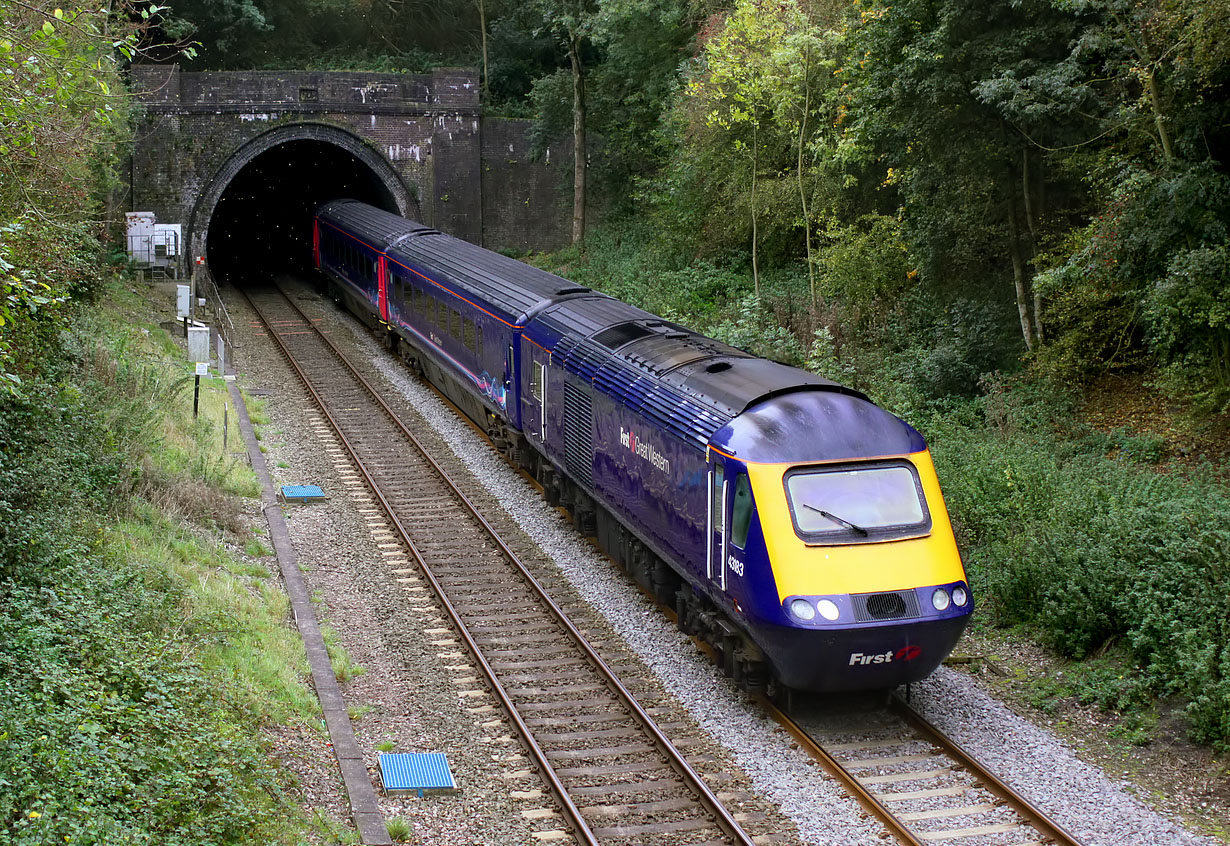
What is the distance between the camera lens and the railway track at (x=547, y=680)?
8.55 m

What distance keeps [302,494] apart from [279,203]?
29912mm

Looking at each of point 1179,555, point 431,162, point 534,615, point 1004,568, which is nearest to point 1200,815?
point 1179,555

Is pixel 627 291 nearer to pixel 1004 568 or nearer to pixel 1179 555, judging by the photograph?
pixel 1004 568

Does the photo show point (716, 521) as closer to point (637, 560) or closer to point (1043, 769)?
point (637, 560)

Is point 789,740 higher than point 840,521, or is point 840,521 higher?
point 840,521

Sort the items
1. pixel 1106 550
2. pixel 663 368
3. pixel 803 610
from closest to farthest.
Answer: pixel 803 610, pixel 1106 550, pixel 663 368

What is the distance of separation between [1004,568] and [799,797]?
451 cm

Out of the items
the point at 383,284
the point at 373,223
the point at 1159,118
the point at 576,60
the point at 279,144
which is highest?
the point at 576,60

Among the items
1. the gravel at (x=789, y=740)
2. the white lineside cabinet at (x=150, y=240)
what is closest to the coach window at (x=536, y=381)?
the gravel at (x=789, y=740)

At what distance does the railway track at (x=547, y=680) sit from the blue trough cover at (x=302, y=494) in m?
0.82

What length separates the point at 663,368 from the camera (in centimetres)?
1220

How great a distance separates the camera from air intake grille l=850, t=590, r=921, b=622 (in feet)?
30.4

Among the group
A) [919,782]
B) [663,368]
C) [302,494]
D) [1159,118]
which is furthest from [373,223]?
[919,782]

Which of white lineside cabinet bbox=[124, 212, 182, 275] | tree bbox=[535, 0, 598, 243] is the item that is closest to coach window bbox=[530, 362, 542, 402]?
tree bbox=[535, 0, 598, 243]
